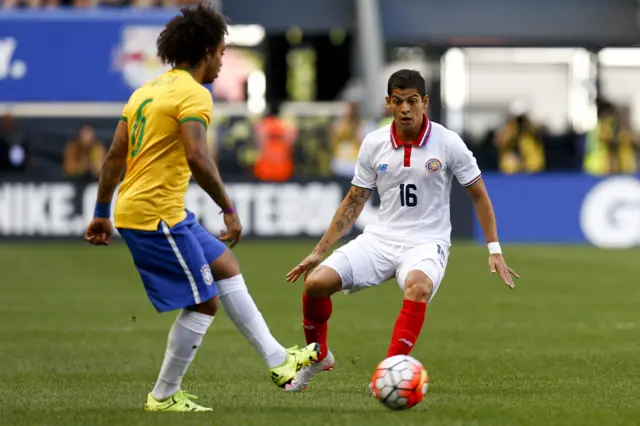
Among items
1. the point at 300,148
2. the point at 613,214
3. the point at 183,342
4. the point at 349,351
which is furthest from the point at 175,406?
the point at 300,148

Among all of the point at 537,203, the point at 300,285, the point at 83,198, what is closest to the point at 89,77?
the point at 83,198

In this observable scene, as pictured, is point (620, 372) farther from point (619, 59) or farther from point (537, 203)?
point (619, 59)

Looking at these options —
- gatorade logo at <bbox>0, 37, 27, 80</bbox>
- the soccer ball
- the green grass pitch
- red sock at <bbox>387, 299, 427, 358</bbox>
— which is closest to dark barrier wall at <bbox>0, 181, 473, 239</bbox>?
the green grass pitch

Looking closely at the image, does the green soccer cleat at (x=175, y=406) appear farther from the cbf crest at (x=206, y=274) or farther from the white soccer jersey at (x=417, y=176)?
the white soccer jersey at (x=417, y=176)

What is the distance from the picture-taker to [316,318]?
8.62m

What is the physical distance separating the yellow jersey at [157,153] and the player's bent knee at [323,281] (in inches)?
51.0

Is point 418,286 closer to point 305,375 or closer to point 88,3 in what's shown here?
point 305,375

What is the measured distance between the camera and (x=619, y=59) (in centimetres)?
3647

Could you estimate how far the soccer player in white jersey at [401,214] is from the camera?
8391 millimetres

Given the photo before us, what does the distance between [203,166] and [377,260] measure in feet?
5.96

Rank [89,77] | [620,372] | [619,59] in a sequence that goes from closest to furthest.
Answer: [620,372]
[89,77]
[619,59]

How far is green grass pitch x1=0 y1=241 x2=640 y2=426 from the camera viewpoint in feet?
24.9

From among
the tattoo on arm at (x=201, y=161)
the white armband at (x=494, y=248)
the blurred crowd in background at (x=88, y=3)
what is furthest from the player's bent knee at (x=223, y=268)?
the blurred crowd in background at (x=88, y=3)

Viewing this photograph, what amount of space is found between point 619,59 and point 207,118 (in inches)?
1204
